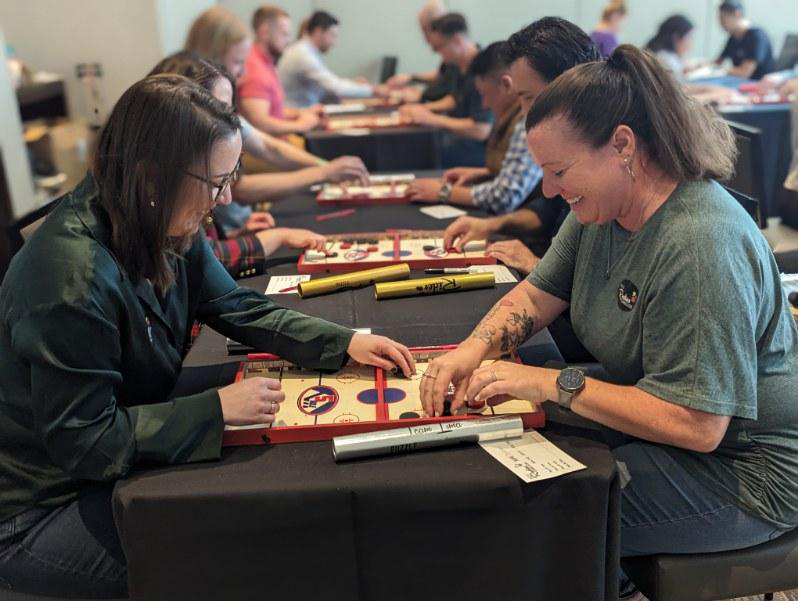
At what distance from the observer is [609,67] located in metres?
1.13

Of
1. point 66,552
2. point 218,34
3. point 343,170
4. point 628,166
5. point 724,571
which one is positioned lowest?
point 724,571

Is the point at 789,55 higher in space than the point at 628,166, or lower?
lower

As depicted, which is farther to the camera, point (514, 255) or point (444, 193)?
point (444, 193)

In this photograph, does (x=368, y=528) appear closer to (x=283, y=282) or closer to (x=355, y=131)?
(x=283, y=282)

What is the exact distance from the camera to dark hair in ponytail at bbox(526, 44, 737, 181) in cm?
109

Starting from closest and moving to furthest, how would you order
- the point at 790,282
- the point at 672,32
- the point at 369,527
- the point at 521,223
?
the point at 369,527 → the point at 790,282 → the point at 521,223 → the point at 672,32

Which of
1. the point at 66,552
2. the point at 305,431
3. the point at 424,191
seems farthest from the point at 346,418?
the point at 424,191

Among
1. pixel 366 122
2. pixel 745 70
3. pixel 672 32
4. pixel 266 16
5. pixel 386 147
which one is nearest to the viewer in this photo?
pixel 386 147

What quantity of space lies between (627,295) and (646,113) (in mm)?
268

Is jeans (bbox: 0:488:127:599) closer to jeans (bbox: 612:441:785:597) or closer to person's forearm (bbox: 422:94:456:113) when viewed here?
jeans (bbox: 612:441:785:597)

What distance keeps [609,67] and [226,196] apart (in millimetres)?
621

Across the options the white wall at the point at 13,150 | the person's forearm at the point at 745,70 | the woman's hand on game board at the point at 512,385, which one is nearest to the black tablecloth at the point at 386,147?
the white wall at the point at 13,150

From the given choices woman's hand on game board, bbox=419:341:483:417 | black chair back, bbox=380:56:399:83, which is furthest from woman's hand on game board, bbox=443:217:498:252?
black chair back, bbox=380:56:399:83

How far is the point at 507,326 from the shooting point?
1.31m
